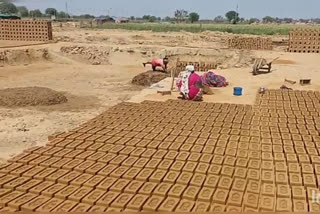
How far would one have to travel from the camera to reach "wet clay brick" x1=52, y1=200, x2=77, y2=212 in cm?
332

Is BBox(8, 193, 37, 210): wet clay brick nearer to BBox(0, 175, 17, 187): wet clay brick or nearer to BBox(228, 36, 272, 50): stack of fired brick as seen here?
BBox(0, 175, 17, 187): wet clay brick

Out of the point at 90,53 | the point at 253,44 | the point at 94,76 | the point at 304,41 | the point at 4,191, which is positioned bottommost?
the point at 94,76

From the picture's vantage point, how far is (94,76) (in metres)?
16.6

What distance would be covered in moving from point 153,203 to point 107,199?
467mm

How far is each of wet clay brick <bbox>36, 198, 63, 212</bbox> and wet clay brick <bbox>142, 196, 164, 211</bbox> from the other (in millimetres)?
865

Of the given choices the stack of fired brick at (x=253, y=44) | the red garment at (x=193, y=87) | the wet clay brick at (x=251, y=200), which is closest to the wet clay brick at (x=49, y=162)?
the wet clay brick at (x=251, y=200)

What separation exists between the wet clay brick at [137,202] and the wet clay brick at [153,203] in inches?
1.6

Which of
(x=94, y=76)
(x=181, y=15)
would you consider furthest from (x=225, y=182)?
(x=181, y=15)

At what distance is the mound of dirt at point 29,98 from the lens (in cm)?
1033

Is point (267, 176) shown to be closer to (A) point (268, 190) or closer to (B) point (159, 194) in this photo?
(A) point (268, 190)

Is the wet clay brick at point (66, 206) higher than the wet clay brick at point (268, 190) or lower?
lower

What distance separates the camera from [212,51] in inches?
789

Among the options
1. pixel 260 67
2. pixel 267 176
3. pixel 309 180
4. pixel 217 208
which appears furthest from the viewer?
pixel 260 67

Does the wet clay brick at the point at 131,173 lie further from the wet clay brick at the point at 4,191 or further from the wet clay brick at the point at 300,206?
the wet clay brick at the point at 300,206
